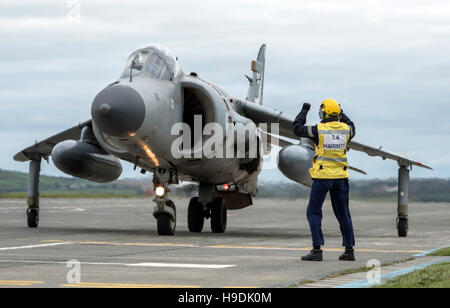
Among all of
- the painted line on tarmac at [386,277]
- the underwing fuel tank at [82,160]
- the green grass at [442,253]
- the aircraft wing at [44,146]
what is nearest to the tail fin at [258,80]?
the aircraft wing at [44,146]

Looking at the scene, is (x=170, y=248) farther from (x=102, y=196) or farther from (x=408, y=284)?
(x=102, y=196)

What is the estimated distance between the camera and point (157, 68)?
16266mm

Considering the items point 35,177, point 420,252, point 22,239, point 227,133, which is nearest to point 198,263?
point 420,252

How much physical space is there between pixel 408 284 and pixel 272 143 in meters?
14.8

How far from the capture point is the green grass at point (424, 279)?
7.84m

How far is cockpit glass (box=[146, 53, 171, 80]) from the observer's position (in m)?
16.1

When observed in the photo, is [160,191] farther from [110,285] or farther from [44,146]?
[110,285]

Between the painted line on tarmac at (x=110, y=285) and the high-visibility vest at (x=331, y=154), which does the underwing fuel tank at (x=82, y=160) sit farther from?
Answer: the painted line on tarmac at (x=110, y=285)

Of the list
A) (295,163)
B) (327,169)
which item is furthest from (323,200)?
(295,163)

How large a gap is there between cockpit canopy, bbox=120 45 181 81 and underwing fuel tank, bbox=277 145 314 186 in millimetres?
2957

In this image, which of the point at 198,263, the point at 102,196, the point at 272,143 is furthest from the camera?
the point at 102,196

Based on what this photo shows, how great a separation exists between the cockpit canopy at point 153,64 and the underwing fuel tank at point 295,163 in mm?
2957

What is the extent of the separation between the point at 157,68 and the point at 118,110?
6.94 ft
